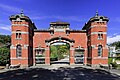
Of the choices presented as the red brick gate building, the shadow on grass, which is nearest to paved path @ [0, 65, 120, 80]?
the shadow on grass

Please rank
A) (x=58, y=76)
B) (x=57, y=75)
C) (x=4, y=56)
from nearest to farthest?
(x=58, y=76)
(x=57, y=75)
(x=4, y=56)

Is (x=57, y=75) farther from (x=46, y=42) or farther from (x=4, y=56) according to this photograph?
(x=4, y=56)

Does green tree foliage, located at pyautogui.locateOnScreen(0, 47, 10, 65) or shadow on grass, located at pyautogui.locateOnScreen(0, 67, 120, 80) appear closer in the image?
shadow on grass, located at pyautogui.locateOnScreen(0, 67, 120, 80)

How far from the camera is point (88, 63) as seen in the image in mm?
29891

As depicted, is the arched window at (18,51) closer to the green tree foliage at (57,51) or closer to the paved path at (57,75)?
the paved path at (57,75)

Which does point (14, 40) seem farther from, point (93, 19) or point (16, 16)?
point (93, 19)

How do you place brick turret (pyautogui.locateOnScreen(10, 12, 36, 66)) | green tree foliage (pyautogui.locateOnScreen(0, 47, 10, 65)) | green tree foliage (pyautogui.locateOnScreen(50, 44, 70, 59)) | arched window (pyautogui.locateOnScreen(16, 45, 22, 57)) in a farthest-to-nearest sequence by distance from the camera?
green tree foliage (pyautogui.locateOnScreen(50, 44, 70, 59)) → green tree foliage (pyautogui.locateOnScreen(0, 47, 10, 65)) → arched window (pyautogui.locateOnScreen(16, 45, 22, 57)) → brick turret (pyautogui.locateOnScreen(10, 12, 36, 66))

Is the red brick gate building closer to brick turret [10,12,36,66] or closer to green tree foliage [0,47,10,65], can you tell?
brick turret [10,12,36,66]

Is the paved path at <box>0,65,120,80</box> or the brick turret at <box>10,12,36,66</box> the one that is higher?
the brick turret at <box>10,12,36,66</box>

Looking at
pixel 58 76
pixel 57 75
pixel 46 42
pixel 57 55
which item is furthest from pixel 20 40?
pixel 57 55

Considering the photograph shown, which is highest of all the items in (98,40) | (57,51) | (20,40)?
(98,40)

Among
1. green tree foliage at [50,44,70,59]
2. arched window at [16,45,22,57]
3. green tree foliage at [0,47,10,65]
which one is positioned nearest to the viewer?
arched window at [16,45,22,57]

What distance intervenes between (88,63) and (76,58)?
8.83 ft

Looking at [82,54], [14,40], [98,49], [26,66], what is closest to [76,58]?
[82,54]
